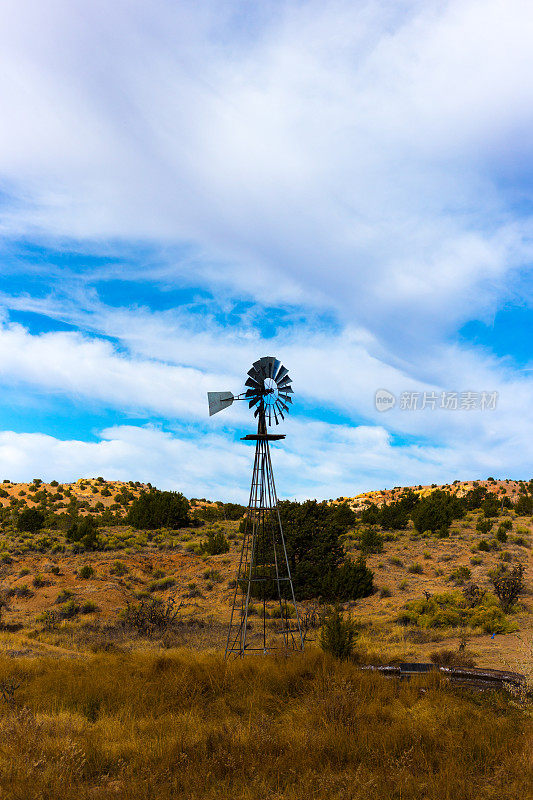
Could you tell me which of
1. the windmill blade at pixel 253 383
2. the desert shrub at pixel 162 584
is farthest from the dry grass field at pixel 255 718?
the desert shrub at pixel 162 584

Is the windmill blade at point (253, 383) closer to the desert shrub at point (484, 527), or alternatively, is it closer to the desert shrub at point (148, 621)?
the desert shrub at point (148, 621)

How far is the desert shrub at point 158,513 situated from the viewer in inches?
1832

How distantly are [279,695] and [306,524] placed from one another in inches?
716

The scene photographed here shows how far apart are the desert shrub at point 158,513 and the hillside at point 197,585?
1666 mm

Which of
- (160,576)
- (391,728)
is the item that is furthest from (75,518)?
(391,728)

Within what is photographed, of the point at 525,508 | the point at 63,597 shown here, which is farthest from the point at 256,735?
the point at 525,508

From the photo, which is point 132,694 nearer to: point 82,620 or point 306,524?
point 82,620

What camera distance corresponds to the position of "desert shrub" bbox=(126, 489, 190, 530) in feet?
153

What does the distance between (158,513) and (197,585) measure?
16.6 meters

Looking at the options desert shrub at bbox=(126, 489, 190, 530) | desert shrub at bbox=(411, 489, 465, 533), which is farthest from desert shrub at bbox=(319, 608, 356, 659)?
desert shrub at bbox=(126, 489, 190, 530)

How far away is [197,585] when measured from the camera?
30.8 metres

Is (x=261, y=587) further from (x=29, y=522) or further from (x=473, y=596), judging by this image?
(x=29, y=522)

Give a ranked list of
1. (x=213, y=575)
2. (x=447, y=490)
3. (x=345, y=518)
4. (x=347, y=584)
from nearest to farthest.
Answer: (x=347, y=584) → (x=213, y=575) → (x=345, y=518) → (x=447, y=490)

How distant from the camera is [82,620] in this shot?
78.4 feet
